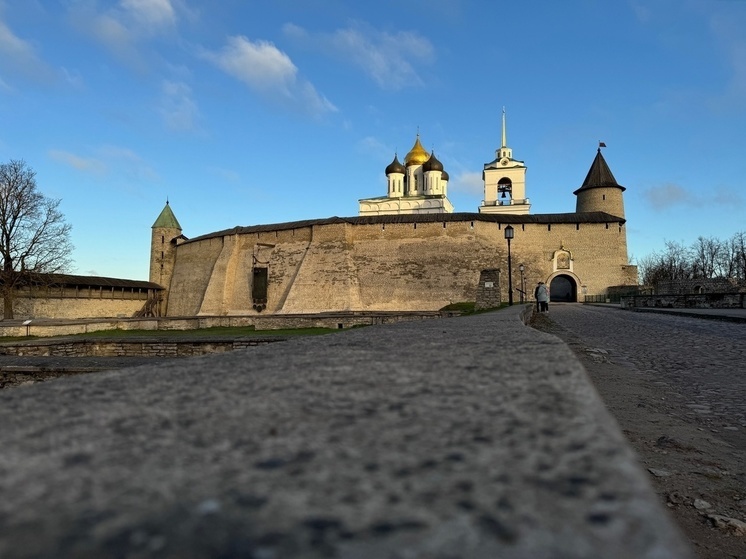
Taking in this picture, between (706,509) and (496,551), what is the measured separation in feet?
8.70

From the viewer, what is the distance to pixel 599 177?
123 feet

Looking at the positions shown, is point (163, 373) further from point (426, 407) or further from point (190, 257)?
point (190, 257)

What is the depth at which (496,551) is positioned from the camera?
1.54 feet

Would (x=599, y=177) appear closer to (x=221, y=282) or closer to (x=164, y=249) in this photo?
(x=221, y=282)

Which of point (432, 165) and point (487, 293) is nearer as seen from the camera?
point (487, 293)

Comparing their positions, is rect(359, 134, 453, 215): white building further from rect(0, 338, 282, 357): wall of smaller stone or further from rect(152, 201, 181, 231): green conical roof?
rect(0, 338, 282, 357): wall of smaller stone

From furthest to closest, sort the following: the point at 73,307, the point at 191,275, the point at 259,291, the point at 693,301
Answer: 1. the point at 191,275
2. the point at 259,291
3. the point at 73,307
4. the point at 693,301

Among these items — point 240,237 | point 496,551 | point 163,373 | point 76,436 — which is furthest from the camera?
point 240,237

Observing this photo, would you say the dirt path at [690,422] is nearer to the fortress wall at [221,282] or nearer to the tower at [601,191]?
the fortress wall at [221,282]

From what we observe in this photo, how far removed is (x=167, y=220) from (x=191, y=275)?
24.8 ft

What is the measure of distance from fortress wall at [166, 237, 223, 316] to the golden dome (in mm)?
27721

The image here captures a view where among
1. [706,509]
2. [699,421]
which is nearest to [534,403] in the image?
[706,509]

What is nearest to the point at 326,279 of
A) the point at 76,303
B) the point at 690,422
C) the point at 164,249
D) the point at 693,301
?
the point at 76,303

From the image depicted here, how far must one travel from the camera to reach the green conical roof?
4209 centimetres
